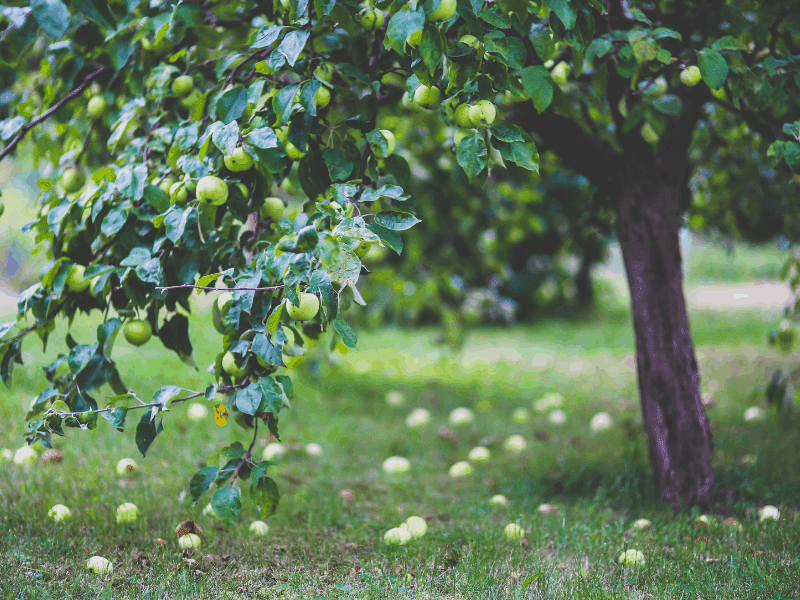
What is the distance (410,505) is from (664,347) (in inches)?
40.3

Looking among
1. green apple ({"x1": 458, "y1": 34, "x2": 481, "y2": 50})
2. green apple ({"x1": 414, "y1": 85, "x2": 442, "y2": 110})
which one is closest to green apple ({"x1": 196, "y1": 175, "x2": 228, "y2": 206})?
green apple ({"x1": 414, "y1": 85, "x2": 442, "y2": 110})

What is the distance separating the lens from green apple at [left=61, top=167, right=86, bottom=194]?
5.95 ft

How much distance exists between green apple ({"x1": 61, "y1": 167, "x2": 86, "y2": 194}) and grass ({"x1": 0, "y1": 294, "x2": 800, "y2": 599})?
0.93 m

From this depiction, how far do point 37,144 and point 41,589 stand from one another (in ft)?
4.64

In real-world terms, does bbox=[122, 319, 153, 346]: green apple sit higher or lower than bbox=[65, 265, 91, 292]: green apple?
lower

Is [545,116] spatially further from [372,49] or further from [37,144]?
[37,144]

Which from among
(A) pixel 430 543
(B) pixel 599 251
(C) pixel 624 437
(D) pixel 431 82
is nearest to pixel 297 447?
(A) pixel 430 543

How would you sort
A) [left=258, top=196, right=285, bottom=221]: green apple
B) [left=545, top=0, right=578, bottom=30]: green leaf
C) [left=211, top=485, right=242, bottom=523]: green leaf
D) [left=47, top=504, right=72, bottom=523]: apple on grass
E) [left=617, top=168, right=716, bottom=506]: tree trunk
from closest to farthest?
[left=545, top=0, right=578, bottom=30]: green leaf, [left=211, top=485, right=242, bottom=523]: green leaf, [left=258, top=196, right=285, bottom=221]: green apple, [left=47, top=504, right=72, bottom=523]: apple on grass, [left=617, top=168, right=716, bottom=506]: tree trunk


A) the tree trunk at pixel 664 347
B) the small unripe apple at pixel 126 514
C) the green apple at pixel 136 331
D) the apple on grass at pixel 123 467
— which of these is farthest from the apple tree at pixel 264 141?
the apple on grass at pixel 123 467

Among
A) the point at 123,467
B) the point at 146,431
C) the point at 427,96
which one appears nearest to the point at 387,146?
the point at 427,96

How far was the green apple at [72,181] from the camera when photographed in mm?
1814

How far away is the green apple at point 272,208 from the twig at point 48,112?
2.03 feet

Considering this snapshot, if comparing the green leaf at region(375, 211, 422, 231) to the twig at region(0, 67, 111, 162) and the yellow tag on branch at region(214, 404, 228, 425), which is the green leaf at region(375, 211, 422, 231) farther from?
the twig at region(0, 67, 111, 162)

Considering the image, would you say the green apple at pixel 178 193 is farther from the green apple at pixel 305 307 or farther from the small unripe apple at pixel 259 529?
the small unripe apple at pixel 259 529
